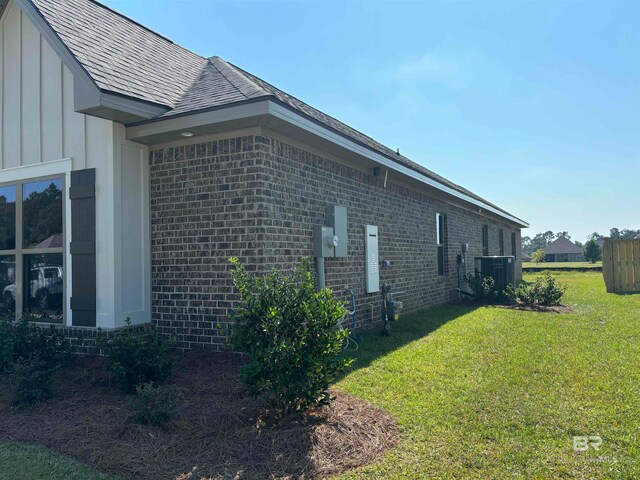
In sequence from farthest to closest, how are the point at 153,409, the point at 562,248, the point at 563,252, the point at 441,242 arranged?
the point at 562,248
the point at 563,252
the point at 441,242
the point at 153,409

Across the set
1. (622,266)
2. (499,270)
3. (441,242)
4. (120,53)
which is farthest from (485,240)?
(120,53)

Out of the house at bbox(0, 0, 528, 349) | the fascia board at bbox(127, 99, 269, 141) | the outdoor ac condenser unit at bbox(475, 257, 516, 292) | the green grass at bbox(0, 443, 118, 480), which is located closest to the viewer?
the green grass at bbox(0, 443, 118, 480)

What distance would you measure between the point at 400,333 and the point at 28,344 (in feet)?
19.2

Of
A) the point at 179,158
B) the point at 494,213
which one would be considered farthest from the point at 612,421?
the point at 494,213

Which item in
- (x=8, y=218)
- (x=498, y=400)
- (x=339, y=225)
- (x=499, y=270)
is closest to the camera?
(x=498, y=400)

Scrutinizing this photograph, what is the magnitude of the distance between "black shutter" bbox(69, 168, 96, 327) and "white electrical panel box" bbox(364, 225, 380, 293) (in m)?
4.70

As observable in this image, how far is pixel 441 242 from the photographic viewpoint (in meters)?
14.2

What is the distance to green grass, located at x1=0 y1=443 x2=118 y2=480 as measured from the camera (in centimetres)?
362

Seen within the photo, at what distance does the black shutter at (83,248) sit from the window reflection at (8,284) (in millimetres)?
1615

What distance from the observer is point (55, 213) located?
7.26 metres

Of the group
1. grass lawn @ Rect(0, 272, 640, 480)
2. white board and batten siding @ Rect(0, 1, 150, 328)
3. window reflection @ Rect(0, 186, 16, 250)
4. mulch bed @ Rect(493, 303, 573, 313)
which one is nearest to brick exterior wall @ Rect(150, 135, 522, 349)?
white board and batten siding @ Rect(0, 1, 150, 328)

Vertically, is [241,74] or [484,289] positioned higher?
[241,74]

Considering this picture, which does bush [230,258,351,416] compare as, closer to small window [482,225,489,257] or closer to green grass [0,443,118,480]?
green grass [0,443,118,480]

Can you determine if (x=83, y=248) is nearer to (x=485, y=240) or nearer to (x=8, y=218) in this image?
(x=8, y=218)
